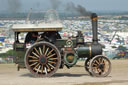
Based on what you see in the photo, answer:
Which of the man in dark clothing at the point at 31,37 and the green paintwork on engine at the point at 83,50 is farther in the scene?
the man in dark clothing at the point at 31,37

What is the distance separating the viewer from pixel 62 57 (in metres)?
15.3

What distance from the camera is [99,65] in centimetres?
1537

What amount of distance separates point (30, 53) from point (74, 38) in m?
1.84

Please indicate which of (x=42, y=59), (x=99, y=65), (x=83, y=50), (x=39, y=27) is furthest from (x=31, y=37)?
(x=99, y=65)

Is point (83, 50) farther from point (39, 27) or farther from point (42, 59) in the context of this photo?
point (39, 27)

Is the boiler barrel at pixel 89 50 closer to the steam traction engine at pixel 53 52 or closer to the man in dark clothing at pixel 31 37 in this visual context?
the steam traction engine at pixel 53 52

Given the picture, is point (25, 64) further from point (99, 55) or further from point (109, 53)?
point (109, 53)

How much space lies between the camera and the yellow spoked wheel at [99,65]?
50.0 ft

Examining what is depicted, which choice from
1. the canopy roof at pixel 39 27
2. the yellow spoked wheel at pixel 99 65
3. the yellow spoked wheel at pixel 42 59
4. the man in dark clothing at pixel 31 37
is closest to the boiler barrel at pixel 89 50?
the yellow spoked wheel at pixel 99 65

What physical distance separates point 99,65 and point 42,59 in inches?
87.8

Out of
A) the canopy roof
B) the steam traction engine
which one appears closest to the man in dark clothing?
the steam traction engine

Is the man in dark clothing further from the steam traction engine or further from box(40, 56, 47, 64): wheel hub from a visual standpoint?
box(40, 56, 47, 64): wheel hub

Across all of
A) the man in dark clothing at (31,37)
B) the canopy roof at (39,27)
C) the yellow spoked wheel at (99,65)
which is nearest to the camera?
the canopy roof at (39,27)

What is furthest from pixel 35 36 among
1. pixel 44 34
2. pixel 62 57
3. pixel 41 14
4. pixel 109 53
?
pixel 109 53
